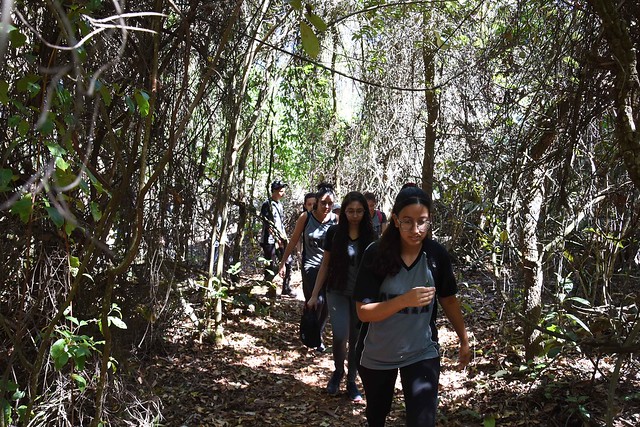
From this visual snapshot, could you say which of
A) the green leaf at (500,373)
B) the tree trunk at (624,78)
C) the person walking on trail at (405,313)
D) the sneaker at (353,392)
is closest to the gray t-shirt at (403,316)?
the person walking on trail at (405,313)

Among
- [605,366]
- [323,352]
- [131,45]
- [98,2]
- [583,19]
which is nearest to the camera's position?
[98,2]

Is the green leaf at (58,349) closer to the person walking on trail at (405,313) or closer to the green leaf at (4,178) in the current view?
the green leaf at (4,178)

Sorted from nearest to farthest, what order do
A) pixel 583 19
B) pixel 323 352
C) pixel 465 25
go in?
pixel 583 19 → pixel 323 352 → pixel 465 25

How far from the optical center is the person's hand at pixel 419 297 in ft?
11.2

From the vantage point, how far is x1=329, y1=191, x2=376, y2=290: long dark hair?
5.60m

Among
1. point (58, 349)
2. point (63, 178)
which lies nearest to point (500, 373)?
point (58, 349)

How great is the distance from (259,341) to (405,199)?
463 cm

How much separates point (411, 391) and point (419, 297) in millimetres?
542

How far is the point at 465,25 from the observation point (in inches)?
350

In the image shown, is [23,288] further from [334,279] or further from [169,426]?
[334,279]

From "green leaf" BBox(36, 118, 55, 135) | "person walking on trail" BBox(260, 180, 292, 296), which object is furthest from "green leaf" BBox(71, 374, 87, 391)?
"person walking on trail" BBox(260, 180, 292, 296)

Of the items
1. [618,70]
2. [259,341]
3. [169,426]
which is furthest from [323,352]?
[618,70]

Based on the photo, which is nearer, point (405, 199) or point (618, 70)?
point (618, 70)

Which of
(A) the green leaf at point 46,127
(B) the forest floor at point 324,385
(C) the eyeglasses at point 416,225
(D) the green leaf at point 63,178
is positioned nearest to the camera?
(A) the green leaf at point 46,127
